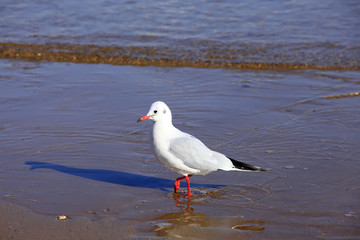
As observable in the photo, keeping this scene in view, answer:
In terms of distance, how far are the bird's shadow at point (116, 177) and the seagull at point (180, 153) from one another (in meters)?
0.25

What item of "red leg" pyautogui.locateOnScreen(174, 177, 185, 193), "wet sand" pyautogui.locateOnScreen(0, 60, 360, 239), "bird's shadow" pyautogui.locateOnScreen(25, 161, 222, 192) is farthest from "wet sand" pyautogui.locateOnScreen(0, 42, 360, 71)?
"red leg" pyautogui.locateOnScreen(174, 177, 185, 193)

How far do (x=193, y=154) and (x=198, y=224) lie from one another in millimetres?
785

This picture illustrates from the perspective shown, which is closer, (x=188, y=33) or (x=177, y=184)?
(x=177, y=184)

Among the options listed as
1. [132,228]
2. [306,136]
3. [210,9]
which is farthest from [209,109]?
[210,9]

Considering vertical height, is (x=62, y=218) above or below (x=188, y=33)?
below

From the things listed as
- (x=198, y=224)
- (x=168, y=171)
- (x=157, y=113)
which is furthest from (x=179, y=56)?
(x=198, y=224)

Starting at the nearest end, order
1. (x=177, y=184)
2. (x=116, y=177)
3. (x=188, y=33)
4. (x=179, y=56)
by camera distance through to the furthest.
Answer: (x=177, y=184), (x=116, y=177), (x=179, y=56), (x=188, y=33)

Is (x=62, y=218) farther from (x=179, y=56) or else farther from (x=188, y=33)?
(x=188, y=33)

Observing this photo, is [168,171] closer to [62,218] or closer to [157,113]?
[157,113]

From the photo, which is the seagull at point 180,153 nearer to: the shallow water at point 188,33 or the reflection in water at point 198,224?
the reflection in water at point 198,224

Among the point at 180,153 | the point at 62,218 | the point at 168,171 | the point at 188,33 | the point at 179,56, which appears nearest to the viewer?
→ the point at 62,218

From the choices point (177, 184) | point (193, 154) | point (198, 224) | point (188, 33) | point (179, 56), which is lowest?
point (198, 224)

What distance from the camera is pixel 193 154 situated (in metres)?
4.82

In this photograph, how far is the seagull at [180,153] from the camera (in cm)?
479
